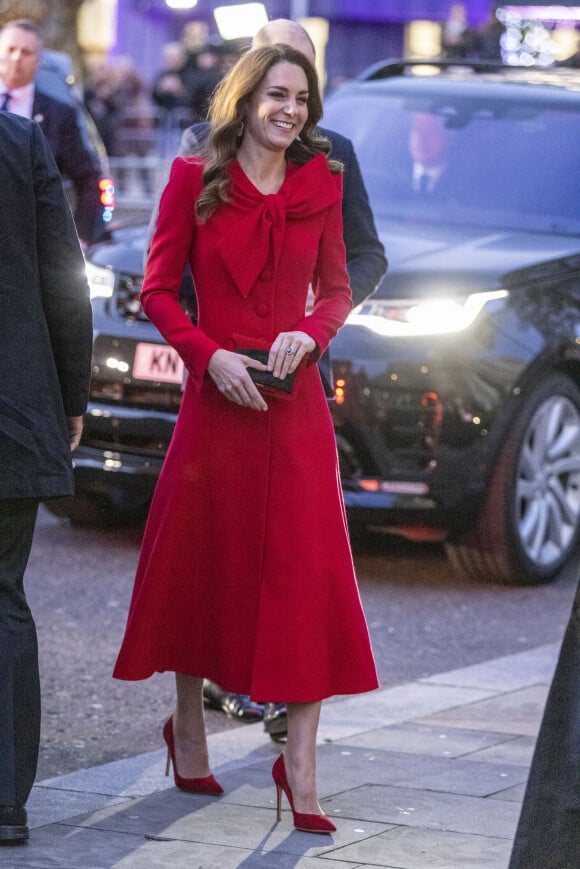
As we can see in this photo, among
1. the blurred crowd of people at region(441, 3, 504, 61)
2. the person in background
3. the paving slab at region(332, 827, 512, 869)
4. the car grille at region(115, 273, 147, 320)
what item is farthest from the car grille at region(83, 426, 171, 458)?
the person in background

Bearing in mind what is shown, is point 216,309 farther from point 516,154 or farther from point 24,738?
point 516,154

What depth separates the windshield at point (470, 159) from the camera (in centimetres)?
827

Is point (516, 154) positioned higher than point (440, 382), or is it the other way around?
point (516, 154)

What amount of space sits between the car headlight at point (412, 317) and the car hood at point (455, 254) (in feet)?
0.15

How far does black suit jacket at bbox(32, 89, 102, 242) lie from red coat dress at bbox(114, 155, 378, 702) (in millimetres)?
3946

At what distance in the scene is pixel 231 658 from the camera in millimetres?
4465

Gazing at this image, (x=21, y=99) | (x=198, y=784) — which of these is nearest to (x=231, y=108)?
(x=198, y=784)

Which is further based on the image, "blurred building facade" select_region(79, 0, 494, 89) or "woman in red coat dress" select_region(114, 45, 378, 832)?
"blurred building facade" select_region(79, 0, 494, 89)

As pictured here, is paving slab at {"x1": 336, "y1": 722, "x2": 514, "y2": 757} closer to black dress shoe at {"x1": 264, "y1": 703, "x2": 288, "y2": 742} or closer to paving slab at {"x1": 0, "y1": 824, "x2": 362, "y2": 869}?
black dress shoe at {"x1": 264, "y1": 703, "x2": 288, "y2": 742}

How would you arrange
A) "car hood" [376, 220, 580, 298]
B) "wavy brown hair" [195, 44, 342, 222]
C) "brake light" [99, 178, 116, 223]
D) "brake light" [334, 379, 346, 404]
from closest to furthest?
"wavy brown hair" [195, 44, 342, 222], "brake light" [334, 379, 346, 404], "car hood" [376, 220, 580, 298], "brake light" [99, 178, 116, 223]

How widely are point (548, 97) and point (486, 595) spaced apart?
2.44 m

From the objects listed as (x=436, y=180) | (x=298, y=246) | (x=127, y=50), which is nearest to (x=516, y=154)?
(x=436, y=180)

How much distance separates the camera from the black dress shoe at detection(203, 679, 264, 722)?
18.5 feet

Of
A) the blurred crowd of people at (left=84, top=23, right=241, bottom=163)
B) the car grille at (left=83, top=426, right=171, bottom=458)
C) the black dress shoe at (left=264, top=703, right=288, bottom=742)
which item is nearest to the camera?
the black dress shoe at (left=264, top=703, right=288, bottom=742)
